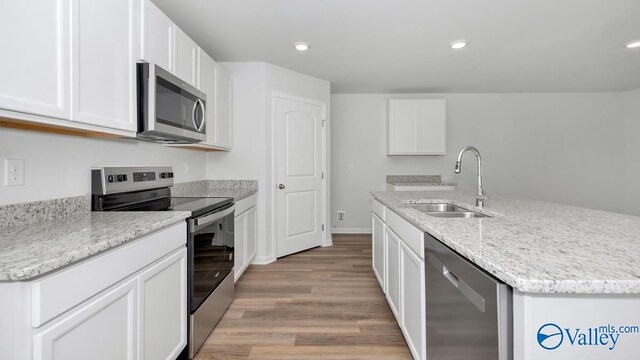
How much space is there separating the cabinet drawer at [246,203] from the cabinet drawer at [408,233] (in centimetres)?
135

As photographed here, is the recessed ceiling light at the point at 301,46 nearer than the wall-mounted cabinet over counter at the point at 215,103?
No

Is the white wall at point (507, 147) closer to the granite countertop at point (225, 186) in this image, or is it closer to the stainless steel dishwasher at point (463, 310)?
the granite countertop at point (225, 186)

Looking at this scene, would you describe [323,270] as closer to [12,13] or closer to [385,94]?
[12,13]

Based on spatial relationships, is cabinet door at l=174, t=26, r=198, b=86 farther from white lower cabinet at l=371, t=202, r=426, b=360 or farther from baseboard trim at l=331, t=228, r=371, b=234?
baseboard trim at l=331, t=228, r=371, b=234

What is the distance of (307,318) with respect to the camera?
2150 millimetres

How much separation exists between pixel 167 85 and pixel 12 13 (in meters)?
0.89

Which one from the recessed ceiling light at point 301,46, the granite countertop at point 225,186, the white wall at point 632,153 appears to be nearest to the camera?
the recessed ceiling light at point 301,46

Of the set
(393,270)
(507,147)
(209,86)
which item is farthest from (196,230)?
(507,147)

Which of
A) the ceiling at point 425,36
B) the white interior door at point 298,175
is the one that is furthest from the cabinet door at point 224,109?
the white interior door at point 298,175

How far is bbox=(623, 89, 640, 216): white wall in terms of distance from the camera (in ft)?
16.0

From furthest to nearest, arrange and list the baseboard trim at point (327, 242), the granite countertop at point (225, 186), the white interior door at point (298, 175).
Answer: the baseboard trim at point (327, 242) < the white interior door at point (298, 175) < the granite countertop at point (225, 186)

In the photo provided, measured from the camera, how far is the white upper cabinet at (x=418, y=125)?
4688 mm

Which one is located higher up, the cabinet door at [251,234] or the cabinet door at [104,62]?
the cabinet door at [104,62]

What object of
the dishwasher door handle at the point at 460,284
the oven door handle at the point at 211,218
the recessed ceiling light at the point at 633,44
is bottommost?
the dishwasher door handle at the point at 460,284
